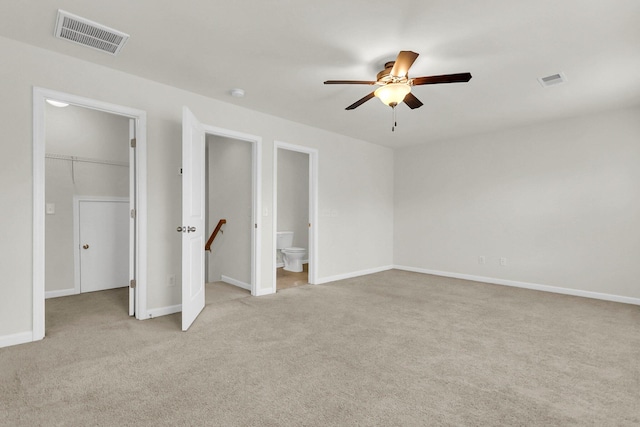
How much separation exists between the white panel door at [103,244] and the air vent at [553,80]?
5.32m

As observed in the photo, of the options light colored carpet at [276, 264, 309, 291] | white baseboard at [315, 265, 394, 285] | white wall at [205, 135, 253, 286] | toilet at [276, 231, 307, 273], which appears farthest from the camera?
toilet at [276, 231, 307, 273]

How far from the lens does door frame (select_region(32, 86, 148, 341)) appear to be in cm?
259

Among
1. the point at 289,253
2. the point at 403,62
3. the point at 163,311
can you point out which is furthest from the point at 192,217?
the point at 289,253

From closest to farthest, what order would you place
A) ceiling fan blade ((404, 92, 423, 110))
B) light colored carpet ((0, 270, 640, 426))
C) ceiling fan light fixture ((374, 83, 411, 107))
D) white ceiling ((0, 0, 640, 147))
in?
light colored carpet ((0, 270, 640, 426))
white ceiling ((0, 0, 640, 147))
ceiling fan light fixture ((374, 83, 411, 107))
ceiling fan blade ((404, 92, 423, 110))

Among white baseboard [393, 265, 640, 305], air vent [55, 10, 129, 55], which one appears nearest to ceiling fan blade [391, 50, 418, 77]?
air vent [55, 10, 129, 55]

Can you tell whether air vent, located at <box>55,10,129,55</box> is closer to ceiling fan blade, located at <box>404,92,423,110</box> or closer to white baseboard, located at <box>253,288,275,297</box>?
ceiling fan blade, located at <box>404,92,423,110</box>

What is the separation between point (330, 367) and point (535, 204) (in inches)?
162

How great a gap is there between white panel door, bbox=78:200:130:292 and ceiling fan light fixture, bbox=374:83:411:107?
154 inches

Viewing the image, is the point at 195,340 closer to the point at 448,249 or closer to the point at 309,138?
the point at 309,138

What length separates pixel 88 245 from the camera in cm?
425

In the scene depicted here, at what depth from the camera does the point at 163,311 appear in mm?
3307

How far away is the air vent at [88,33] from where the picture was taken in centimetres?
222

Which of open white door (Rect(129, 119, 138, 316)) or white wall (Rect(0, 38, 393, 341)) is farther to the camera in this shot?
open white door (Rect(129, 119, 138, 316))

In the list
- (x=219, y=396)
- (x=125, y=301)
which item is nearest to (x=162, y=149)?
(x=125, y=301)
